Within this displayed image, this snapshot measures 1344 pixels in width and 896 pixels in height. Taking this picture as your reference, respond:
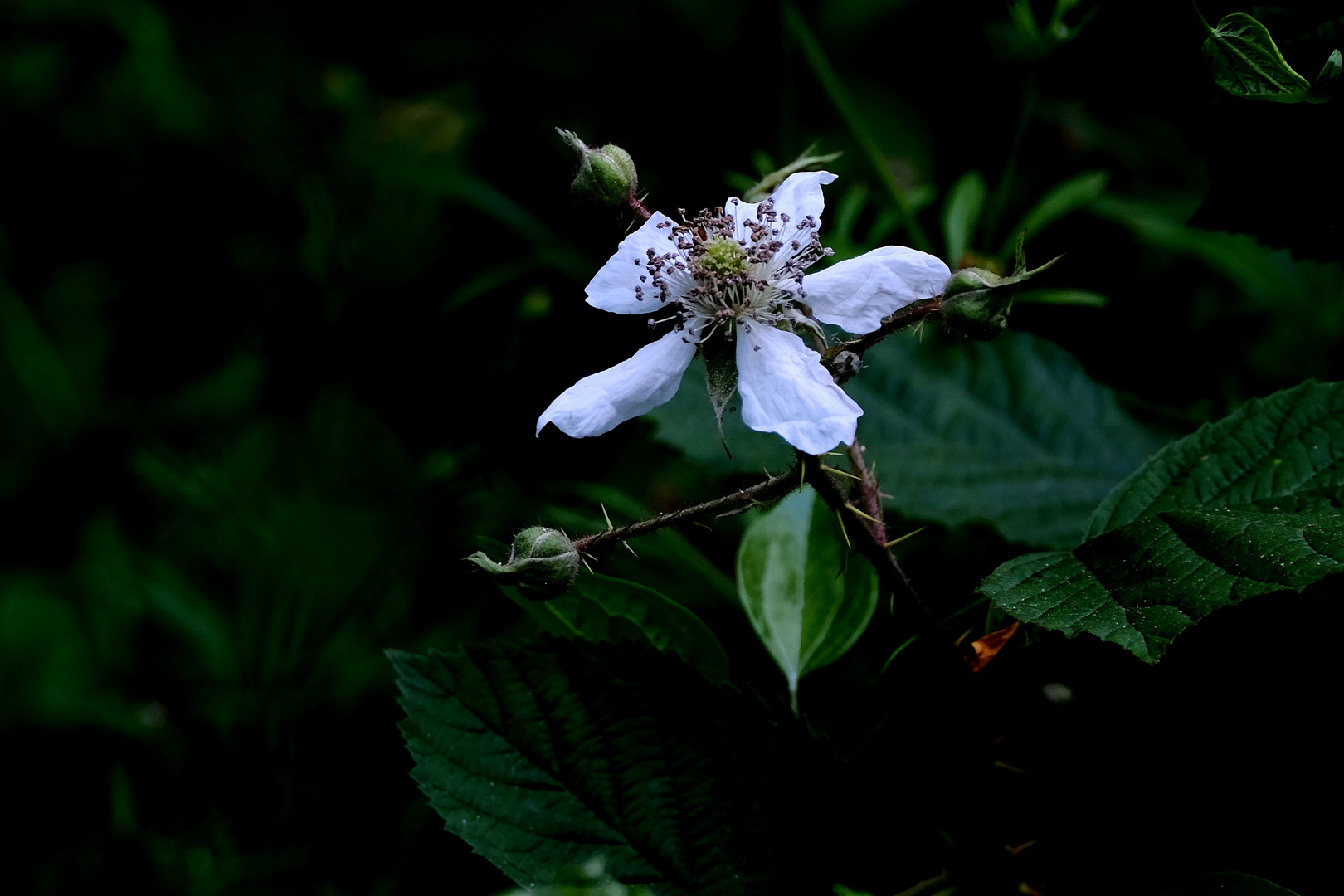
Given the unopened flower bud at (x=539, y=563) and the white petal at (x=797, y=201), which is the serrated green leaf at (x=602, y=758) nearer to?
the unopened flower bud at (x=539, y=563)

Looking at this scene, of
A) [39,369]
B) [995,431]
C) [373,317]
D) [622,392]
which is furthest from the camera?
[39,369]

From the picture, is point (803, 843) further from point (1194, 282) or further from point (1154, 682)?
point (1194, 282)

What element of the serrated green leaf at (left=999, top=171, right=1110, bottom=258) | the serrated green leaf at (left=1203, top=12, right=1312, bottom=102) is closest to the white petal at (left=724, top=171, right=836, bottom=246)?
the serrated green leaf at (left=1203, top=12, right=1312, bottom=102)

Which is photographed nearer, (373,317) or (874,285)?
(874,285)

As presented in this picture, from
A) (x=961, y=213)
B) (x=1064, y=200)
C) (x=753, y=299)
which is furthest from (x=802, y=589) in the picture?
(x=1064, y=200)

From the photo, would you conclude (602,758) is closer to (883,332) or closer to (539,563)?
(539,563)

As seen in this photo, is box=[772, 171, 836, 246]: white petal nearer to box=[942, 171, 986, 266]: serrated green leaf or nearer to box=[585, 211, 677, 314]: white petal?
box=[585, 211, 677, 314]: white petal

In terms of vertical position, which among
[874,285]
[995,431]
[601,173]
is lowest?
[995,431]

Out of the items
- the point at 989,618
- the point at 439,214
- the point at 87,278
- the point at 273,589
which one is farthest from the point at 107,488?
the point at 989,618
